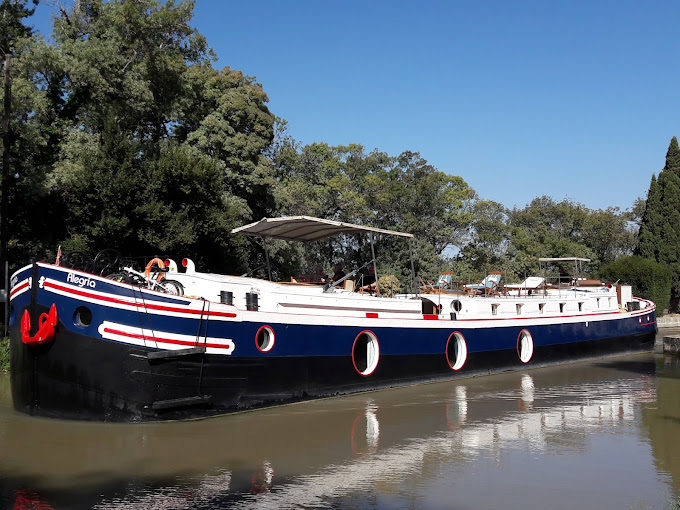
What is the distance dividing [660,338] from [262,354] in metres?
28.6

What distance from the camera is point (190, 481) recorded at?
975cm

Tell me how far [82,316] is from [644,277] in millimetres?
39554

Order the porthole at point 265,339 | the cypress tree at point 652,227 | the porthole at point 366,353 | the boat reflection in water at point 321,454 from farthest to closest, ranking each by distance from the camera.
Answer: the cypress tree at point 652,227 → the porthole at point 366,353 → the porthole at point 265,339 → the boat reflection in water at point 321,454

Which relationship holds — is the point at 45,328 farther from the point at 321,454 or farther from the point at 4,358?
the point at 4,358

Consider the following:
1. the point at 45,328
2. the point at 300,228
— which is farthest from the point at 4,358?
the point at 300,228

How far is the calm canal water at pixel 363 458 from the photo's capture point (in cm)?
913

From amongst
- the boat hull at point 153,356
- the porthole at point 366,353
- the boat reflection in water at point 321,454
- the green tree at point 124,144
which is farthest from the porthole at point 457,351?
the green tree at point 124,144

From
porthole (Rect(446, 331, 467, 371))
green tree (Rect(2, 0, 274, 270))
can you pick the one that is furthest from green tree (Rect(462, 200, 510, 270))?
porthole (Rect(446, 331, 467, 371))

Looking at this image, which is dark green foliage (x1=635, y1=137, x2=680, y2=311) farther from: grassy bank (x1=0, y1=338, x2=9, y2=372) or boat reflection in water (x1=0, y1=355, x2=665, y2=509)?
grassy bank (x1=0, y1=338, x2=9, y2=372)

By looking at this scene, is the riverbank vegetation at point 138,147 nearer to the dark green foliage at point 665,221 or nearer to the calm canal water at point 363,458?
the calm canal water at point 363,458

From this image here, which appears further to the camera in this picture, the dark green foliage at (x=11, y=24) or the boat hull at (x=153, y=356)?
the dark green foliage at (x=11, y=24)

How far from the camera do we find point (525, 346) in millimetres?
22828

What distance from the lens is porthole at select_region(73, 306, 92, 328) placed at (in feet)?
41.1

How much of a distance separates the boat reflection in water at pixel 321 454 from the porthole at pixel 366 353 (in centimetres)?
84
